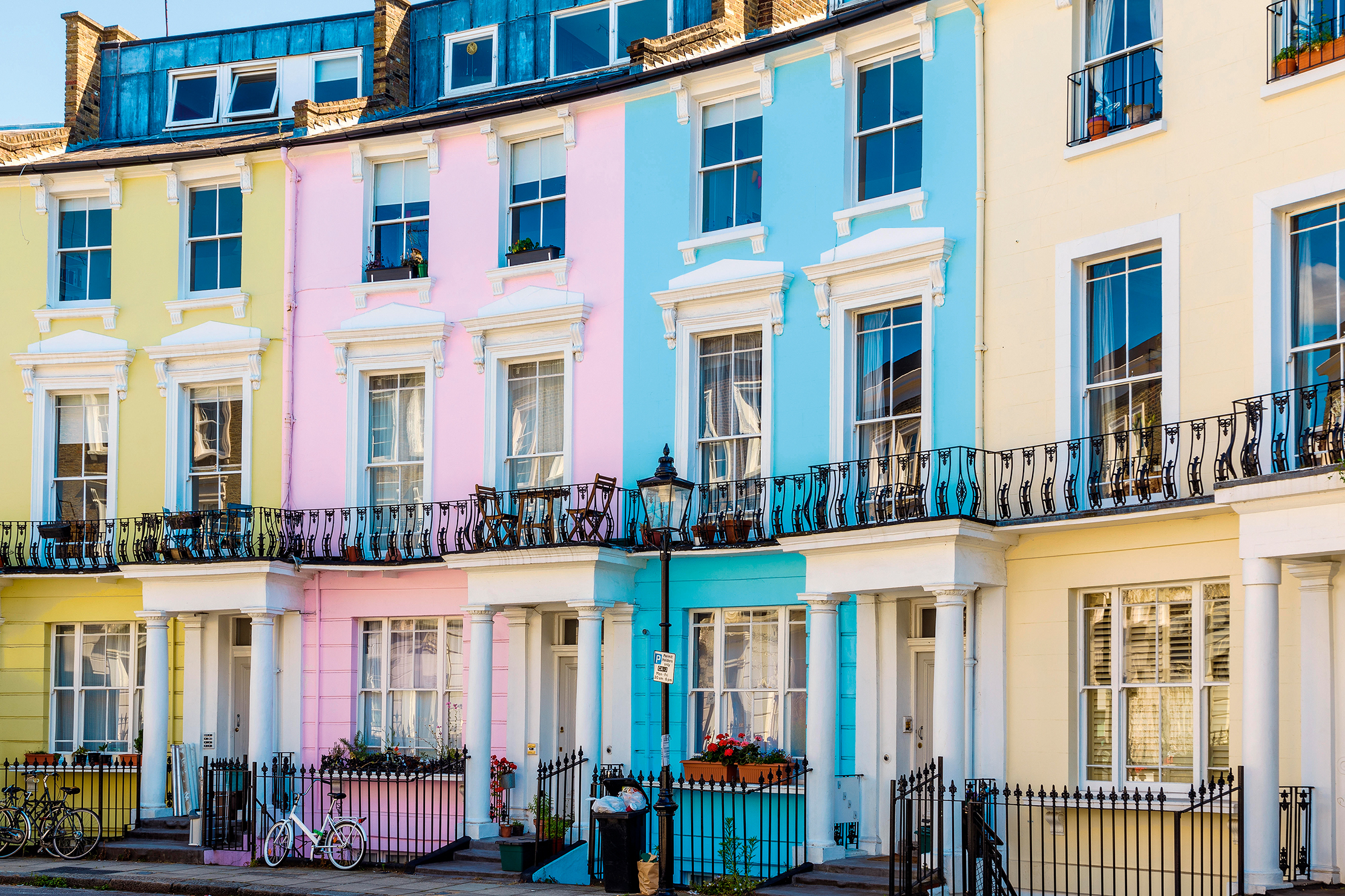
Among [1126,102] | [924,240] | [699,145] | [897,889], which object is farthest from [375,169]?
[897,889]

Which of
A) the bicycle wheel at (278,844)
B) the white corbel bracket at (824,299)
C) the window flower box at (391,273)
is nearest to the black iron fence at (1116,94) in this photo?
the white corbel bracket at (824,299)

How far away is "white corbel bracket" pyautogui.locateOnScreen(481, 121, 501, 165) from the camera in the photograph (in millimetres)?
→ 19922

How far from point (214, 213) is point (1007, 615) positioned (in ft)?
40.3

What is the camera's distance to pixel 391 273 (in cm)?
2039

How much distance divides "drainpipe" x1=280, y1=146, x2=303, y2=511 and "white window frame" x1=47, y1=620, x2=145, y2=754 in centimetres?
305

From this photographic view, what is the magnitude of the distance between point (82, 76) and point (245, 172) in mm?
4589

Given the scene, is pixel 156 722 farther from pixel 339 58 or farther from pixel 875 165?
pixel 875 165

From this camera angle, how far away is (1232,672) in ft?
44.9

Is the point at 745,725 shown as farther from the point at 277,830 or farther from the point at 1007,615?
the point at 277,830

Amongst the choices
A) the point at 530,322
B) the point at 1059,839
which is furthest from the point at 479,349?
the point at 1059,839

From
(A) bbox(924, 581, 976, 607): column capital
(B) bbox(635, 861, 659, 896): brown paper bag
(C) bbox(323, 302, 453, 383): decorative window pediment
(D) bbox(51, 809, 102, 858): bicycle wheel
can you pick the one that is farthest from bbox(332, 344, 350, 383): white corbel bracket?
(A) bbox(924, 581, 976, 607): column capital

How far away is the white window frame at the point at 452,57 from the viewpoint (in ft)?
73.6

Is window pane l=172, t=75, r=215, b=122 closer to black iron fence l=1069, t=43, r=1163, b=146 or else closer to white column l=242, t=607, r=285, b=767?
white column l=242, t=607, r=285, b=767

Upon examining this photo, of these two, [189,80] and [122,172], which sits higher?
[189,80]
